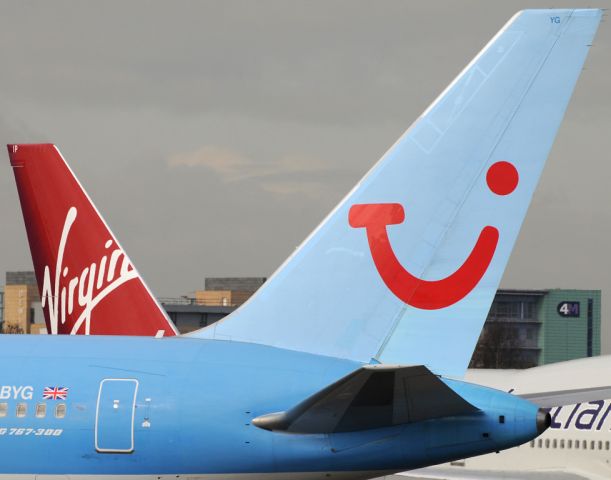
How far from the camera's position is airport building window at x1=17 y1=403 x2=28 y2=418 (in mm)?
17844

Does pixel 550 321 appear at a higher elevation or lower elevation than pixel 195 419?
higher

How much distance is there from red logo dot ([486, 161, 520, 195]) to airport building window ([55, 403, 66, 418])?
670 cm

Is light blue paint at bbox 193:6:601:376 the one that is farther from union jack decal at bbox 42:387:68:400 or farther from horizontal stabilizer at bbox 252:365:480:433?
union jack decal at bbox 42:387:68:400

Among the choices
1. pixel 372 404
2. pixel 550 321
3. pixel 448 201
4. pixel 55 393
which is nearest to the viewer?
pixel 372 404

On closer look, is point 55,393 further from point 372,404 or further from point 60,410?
point 372,404

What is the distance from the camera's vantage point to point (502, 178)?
17.2 meters

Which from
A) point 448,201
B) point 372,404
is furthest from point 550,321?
point 372,404

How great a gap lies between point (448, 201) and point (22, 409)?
6696 mm

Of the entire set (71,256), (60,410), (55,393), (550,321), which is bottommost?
(60,410)

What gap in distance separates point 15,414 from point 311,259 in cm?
475

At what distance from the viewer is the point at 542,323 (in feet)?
507

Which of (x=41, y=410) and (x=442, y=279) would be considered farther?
(x=41, y=410)

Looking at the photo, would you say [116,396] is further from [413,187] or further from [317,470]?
[413,187]

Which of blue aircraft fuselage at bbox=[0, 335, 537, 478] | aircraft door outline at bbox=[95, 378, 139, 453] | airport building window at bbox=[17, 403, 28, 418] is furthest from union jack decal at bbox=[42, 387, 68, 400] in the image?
aircraft door outline at bbox=[95, 378, 139, 453]
